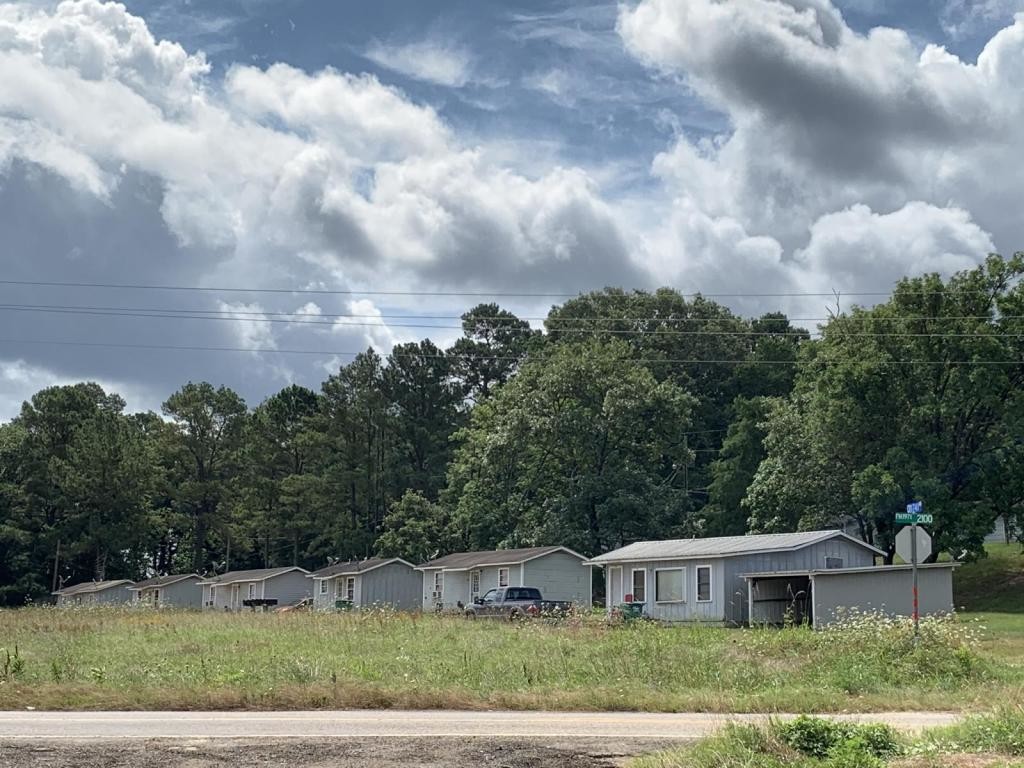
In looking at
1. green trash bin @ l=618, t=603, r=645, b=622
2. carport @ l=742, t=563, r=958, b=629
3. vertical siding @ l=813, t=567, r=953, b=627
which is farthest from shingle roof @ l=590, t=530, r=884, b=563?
vertical siding @ l=813, t=567, r=953, b=627

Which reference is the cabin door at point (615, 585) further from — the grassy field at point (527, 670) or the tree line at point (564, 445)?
the grassy field at point (527, 670)

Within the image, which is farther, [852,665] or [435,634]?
[435,634]

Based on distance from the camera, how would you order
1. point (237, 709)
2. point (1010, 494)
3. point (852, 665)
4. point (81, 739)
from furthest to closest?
point (1010, 494), point (852, 665), point (237, 709), point (81, 739)

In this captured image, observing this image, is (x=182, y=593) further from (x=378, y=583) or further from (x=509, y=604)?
(x=509, y=604)

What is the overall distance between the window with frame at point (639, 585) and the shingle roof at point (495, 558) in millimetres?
7531

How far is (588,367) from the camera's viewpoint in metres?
66.3

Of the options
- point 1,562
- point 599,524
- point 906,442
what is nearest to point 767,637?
point 906,442

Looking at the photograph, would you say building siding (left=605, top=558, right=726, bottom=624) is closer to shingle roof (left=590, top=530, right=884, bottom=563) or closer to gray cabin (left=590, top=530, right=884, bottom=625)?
gray cabin (left=590, top=530, right=884, bottom=625)

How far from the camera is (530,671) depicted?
785 inches

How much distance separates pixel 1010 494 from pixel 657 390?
2134 centimetres

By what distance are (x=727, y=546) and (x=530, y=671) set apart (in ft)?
73.8

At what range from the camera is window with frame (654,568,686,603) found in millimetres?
42031

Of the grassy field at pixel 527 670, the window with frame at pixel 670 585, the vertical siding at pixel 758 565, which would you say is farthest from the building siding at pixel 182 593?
the grassy field at pixel 527 670

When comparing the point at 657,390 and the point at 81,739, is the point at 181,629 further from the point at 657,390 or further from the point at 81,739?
the point at 657,390
